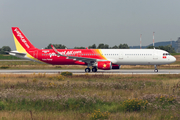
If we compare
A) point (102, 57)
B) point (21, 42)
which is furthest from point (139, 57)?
point (21, 42)

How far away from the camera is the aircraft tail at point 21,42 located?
3978 cm

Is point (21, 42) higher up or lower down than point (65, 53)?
higher up

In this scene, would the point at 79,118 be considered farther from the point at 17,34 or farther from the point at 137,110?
the point at 17,34

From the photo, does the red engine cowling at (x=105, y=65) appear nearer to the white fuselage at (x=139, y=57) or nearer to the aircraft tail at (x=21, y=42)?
the white fuselage at (x=139, y=57)

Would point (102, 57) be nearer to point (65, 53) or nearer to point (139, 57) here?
point (139, 57)

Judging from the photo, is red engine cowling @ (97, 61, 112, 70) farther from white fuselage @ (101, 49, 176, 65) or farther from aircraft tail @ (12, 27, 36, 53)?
aircraft tail @ (12, 27, 36, 53)

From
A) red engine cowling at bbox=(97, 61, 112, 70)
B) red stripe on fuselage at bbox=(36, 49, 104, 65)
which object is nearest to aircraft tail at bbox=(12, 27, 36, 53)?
red stripe on fuselage at bbox=(36, 49, 104, 65)

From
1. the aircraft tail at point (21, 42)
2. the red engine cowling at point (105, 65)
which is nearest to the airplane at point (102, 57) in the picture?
the red engine cowling at point (105, 65)

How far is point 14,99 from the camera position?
12.7m

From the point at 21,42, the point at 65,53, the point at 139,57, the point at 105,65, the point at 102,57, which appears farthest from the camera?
the point at 21,42

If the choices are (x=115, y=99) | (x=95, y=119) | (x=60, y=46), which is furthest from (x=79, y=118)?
(x=60, y=46)

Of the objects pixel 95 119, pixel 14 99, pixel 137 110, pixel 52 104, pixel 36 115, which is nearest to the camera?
pixel 95 119

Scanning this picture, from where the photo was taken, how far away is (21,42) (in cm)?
3988

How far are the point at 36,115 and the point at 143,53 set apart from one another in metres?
29.2
